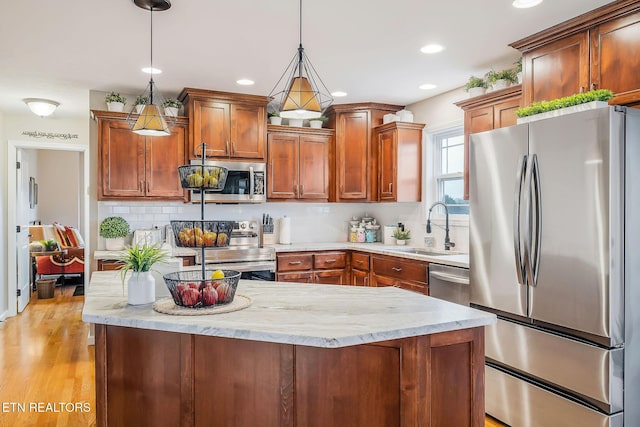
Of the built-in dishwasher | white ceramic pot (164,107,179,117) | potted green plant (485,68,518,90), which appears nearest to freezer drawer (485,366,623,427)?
the built-in dishwasher

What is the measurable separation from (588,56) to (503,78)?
815 millimetres

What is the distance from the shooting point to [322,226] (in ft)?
18.6

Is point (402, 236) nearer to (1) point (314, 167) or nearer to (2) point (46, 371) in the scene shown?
(1) point (314, 167)

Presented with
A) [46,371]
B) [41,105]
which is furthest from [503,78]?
[41,105]

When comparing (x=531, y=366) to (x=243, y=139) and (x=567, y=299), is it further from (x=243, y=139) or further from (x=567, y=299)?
(x=243, y=139)

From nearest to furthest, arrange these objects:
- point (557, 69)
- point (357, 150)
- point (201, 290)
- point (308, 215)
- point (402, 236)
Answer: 1. point (201, 290)
2. point (557, 69)
3. point (402, 236)
4. point (357, 150)
5. point (308, 215)

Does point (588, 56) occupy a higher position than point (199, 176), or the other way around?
point (588, 56)

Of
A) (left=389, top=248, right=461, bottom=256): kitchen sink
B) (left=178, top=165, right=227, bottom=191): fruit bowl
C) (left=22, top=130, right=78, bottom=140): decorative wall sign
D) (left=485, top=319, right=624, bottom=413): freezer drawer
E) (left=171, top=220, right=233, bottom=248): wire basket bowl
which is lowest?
(left=485, top=319, right=624, bottom=413): freezer drawer

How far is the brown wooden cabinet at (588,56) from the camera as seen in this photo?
2.55 metres

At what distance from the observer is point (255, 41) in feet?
10.8

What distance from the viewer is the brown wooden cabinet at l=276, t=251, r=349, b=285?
4.76 m

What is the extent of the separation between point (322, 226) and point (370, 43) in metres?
2.72

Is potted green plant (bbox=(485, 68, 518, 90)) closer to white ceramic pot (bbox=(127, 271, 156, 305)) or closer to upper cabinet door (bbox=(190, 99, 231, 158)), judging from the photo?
upper cabinet door (bbox=(190, 99, 231, 158))

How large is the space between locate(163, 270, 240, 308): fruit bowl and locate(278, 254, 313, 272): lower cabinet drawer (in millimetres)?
2718
